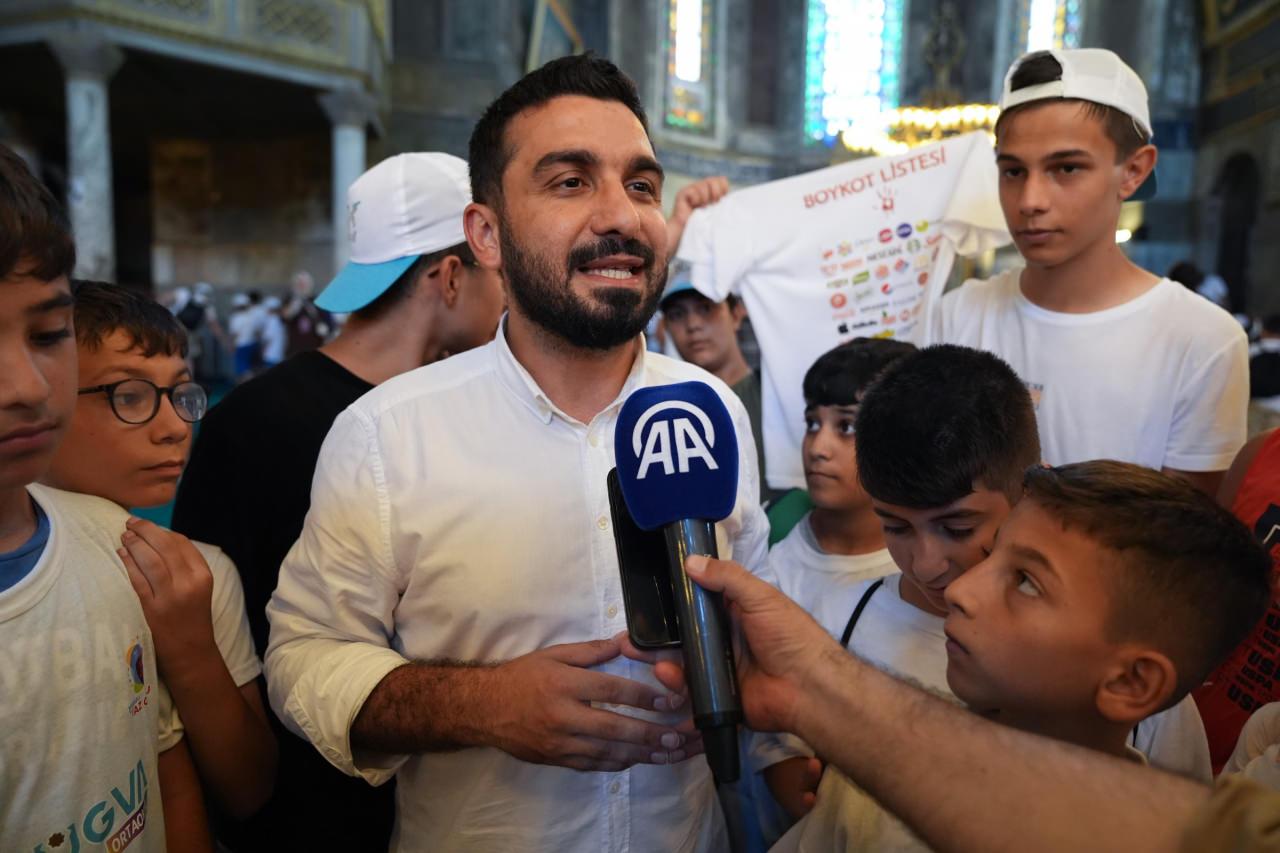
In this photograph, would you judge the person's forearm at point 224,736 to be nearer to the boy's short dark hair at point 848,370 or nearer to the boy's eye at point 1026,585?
the boy's eye at point 1026,585

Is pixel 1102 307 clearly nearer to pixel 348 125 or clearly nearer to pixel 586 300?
pixel 586 300

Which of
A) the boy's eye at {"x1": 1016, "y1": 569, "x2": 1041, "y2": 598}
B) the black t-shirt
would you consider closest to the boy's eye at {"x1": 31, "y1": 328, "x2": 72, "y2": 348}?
the black t-shirt

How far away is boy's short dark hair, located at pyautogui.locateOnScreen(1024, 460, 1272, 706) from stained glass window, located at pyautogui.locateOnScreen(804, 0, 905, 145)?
60.8ft

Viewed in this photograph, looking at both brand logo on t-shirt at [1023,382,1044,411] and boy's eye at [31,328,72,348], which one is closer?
boy's eye at [31,328,72,348]

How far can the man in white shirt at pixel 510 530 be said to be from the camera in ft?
3.91

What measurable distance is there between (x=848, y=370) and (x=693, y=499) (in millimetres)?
1161

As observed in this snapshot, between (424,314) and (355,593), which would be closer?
(355,593)

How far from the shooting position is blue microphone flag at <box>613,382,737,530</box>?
862 millimetres

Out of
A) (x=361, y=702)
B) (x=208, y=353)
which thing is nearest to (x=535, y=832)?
(x=361, y=702)

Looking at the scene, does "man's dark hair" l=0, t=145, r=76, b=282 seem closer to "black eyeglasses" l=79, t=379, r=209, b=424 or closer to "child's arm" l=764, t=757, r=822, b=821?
"black eyeglasses" l=79, t=379, r=209, b=424

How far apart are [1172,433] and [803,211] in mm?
1144

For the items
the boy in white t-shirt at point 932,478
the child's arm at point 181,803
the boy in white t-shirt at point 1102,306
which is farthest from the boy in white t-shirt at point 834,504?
the child's arm at point 181,803

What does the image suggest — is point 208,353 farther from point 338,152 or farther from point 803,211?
point 803,211

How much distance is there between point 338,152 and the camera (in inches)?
420
